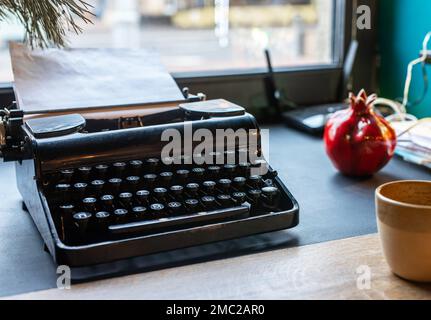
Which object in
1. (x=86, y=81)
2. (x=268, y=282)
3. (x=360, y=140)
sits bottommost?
(x=268, y=282)

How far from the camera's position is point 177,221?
33.5 inches

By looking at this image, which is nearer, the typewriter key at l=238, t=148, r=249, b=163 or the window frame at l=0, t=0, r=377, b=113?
the typewriter key at l=238, t=148, r=249, b=163

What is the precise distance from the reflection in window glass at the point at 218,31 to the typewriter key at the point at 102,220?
0.86 metres

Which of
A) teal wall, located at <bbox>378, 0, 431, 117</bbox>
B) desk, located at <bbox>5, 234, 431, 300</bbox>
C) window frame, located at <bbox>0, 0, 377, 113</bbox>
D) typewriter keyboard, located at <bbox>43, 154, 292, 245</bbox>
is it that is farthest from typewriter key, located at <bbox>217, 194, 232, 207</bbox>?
teal wall, located at <bbox>378, 0, 431, 117</bbox>

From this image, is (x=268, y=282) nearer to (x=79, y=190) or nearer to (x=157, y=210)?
(x=157, y=210)

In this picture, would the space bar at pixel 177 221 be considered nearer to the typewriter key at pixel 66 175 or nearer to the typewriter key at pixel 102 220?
the typewriter key at pixel 102 220

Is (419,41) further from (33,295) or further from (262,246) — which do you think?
(33,295)

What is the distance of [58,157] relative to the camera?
35.4 inches

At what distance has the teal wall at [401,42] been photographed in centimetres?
160

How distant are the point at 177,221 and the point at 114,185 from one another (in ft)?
0.41

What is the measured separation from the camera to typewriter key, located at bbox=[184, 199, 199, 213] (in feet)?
2.91

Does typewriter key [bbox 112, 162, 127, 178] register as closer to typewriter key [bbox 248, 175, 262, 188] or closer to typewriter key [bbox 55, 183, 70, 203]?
typewriter key [bbox 55, 183, 70, 203]

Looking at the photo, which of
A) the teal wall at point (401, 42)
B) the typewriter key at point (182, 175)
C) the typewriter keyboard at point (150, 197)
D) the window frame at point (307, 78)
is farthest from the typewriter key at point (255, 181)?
the teal wall at point (401, 42)

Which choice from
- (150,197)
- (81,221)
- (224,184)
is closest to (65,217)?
(81,221)
